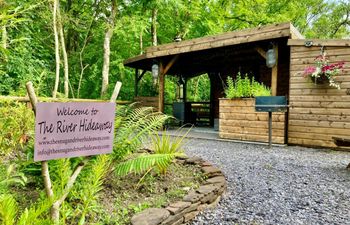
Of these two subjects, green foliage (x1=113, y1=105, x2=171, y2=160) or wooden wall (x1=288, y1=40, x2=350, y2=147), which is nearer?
green foliage (x1=113, y1=105, x2=171, y2=160)

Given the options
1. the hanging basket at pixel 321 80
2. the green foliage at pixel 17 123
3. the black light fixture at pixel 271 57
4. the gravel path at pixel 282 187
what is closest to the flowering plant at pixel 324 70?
the hanging basket at pixel 321 80

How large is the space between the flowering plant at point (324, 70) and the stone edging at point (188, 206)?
10.7 ft

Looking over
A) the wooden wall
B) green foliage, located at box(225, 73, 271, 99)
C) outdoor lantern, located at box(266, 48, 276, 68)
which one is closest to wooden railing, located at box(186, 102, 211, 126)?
green foliage, located at box(225, 73, 271, 99)

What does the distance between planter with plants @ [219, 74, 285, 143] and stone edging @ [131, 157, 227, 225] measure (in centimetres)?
299

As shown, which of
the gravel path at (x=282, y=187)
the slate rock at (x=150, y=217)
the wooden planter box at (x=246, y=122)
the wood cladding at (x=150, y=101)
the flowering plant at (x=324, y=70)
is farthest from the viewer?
the wood cladding at (x=150, y=101)

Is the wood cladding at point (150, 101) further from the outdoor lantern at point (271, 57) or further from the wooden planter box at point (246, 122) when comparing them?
the outdoor lantern at point (271, 57)

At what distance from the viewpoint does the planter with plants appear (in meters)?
5.39

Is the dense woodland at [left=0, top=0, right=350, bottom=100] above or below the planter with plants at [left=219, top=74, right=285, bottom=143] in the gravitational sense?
above

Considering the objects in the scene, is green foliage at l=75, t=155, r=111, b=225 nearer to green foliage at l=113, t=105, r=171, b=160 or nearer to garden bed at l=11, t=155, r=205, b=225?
garden bed at l=11, t=155, r=205, b=225

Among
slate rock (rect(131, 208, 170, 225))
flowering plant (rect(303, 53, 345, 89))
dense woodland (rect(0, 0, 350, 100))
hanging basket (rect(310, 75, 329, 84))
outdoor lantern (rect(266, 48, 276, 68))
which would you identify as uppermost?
dense woodland (rect(0, 0, 350, 100))

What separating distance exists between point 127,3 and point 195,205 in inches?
435

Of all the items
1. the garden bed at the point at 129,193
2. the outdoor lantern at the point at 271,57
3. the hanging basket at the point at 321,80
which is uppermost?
the outdoor lantern at the point at 271,57

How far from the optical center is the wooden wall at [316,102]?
4.80 m

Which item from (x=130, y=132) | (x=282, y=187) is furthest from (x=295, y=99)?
(x=130, y=132)
